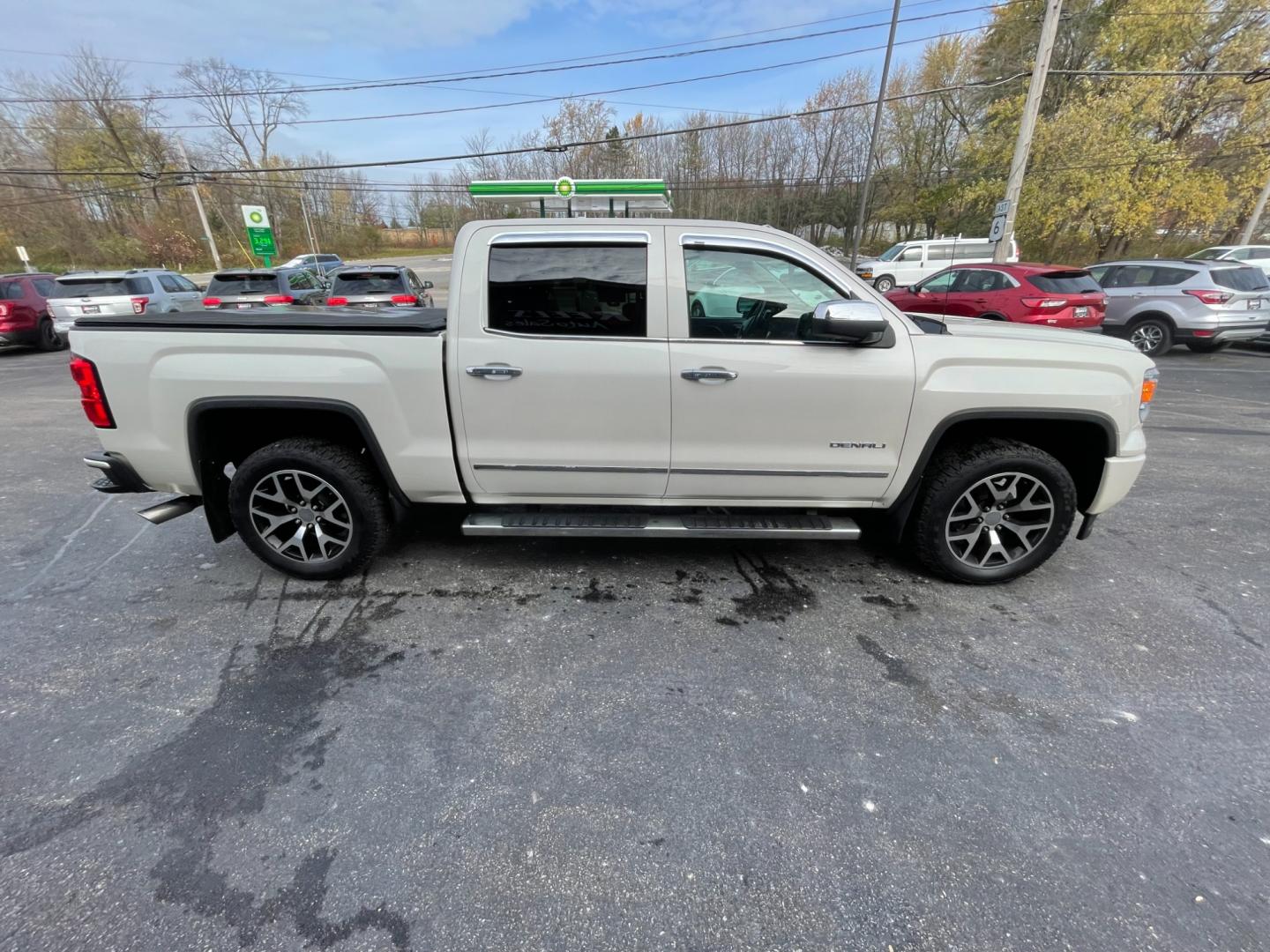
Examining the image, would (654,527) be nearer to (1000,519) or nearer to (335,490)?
(335,490)

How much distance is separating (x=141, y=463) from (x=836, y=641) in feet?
12.6

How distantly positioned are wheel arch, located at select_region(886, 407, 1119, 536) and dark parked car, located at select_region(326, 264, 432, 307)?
34.3ft

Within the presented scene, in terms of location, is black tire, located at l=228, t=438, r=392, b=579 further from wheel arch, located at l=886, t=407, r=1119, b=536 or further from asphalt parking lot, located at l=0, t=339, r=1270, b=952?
wheel arch, located at l=886, t=407, r=1119, b=536

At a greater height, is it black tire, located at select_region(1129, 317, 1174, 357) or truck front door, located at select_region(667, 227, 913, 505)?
truck front door, located at select_region(667, 227, 913, 505)

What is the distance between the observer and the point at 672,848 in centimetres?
Result: 182

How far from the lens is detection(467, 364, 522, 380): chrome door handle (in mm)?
2887

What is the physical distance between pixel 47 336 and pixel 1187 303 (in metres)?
23.2

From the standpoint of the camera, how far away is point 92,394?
3.00m

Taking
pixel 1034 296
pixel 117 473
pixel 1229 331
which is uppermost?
pixel 1034 296

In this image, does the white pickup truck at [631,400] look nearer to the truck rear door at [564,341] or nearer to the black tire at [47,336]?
the truck rear door at [564,341]

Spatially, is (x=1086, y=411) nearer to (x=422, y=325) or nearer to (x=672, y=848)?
(x=672, y=848)

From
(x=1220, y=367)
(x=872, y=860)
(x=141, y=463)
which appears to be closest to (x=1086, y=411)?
(x=872, y=860)

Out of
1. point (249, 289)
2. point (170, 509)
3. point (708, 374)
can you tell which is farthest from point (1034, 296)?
point (249, 289)

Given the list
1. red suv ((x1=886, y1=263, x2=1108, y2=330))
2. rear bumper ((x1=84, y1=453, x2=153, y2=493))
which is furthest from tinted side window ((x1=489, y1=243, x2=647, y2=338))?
red suv ((x1=886, y1=263, x2=1108, y2=330))
